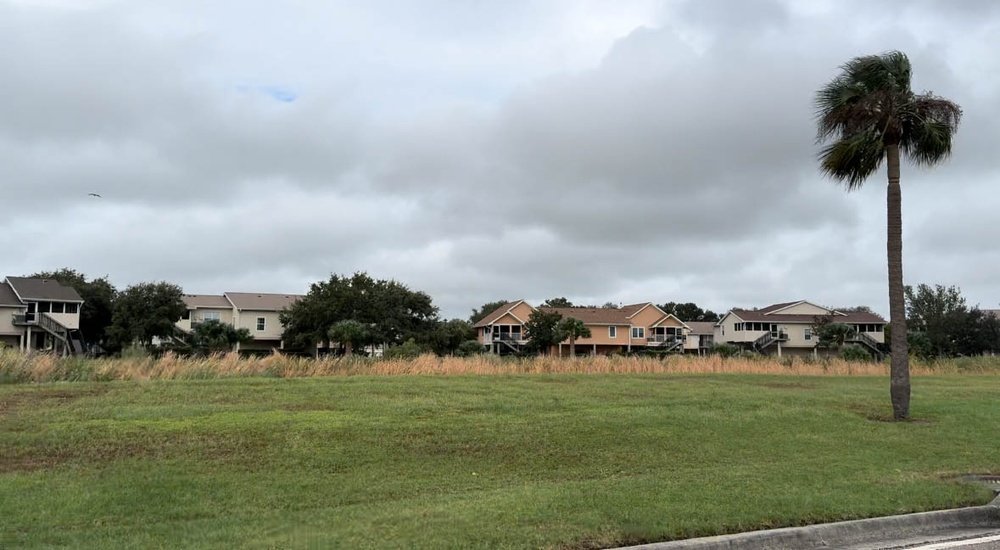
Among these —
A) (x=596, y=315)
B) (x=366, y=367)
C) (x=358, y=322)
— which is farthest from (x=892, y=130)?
(x=596, y=315)

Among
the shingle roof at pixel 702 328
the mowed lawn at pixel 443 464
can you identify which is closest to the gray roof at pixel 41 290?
the mowed lawn at pixel 443 464

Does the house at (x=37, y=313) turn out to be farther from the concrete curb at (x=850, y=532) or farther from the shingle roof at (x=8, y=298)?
the concrete curb at (x=850, y=532)

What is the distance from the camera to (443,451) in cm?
1219

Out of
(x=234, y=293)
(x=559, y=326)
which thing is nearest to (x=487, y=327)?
(x=559, y=326)

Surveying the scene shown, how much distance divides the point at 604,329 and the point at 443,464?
230ft

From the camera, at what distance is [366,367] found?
25656 millimetres

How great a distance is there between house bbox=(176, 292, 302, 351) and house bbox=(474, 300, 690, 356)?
19.7 m

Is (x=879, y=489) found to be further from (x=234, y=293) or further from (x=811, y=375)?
(x=234, y=293)

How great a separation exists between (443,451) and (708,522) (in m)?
4.92

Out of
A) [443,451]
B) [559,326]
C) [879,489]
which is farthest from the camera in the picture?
[559,326]

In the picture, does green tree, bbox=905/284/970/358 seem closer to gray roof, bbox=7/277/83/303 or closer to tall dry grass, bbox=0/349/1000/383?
tall dry grass, bbox=0/349/1000/383

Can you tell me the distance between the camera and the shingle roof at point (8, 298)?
188ft

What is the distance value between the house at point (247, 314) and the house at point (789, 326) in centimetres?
4660

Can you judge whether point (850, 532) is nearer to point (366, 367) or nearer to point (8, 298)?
point (366, 367)
